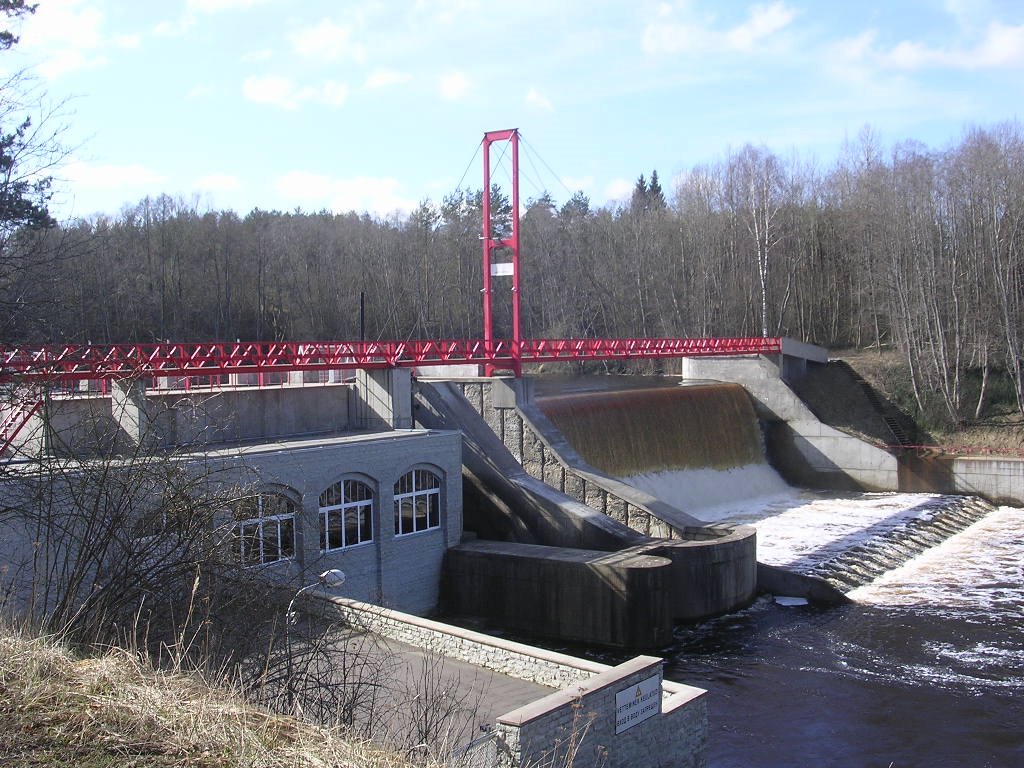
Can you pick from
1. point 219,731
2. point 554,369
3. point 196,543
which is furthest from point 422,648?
point 554,369

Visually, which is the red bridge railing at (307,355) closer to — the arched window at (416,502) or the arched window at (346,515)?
the arched window at (346,515)

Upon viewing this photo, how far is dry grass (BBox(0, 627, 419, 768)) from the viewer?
5.62m

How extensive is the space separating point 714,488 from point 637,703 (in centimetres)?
2110

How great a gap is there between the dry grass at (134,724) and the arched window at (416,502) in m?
13.1

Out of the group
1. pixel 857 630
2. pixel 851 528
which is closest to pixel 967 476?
pixel 851 528

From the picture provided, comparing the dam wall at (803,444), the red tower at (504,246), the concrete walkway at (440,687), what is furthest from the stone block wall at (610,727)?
the dam wall at (803,444)

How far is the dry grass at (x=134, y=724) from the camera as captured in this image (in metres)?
5.62

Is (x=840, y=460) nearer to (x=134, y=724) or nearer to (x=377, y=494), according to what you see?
(x=377, y=494)

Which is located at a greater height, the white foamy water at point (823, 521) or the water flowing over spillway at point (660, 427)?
the water flowing over spillway at point (660, 427)

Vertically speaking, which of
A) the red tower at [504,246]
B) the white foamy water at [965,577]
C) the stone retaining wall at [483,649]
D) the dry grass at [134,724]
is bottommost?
the white foamy water at [965,577]

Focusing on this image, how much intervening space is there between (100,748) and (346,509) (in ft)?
42.2

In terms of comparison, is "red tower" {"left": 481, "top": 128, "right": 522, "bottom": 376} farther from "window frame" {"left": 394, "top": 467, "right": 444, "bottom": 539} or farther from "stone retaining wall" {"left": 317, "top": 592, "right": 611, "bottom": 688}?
"stone retaining wall" {"left": 317, "top": 592, "right": 611, "bottom": 688}

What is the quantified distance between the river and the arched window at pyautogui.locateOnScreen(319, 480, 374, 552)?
20.6 ft

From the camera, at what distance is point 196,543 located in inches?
306
